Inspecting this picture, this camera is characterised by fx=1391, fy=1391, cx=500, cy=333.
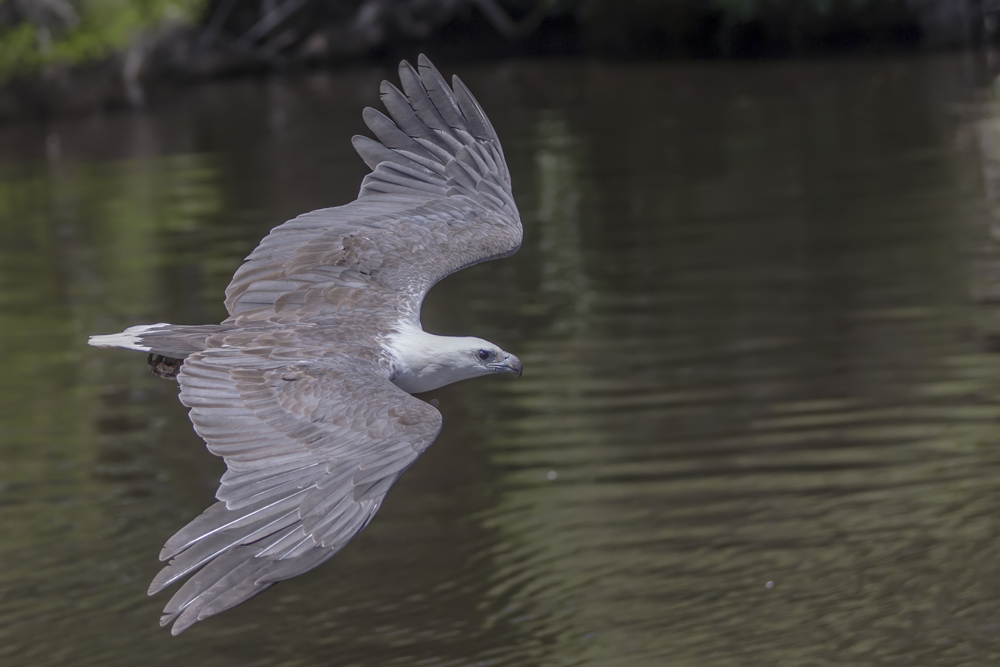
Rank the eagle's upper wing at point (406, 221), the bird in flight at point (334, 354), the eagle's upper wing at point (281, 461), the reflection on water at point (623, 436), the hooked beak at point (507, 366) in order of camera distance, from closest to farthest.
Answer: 1. the eagle's upper wing at point (281, 461)
2. the bird in flight at point (334, 354)
3. the hooked beak at point (507, 366)
4. the eagle's upper wing at point (406, 221)
5. the reflection on water at point (623, 436)

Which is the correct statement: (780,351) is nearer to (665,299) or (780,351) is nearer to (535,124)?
(665,299)

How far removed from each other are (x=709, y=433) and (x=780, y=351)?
5.70 ft

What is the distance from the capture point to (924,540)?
25.8 feet

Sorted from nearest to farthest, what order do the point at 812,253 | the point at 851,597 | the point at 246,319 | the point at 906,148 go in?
1. the point at 246,319
2. the point at 851,597
3. the point at 812,253
4. the point at 906,148

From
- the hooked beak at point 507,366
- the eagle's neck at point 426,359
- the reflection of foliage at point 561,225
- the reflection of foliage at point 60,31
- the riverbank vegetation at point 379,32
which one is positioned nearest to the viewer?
the eagle's neck at point 426,359

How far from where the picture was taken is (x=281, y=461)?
4863 millimetres

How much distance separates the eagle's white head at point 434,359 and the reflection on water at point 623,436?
1986 millimetres

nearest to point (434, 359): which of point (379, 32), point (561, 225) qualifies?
point (561, 225)

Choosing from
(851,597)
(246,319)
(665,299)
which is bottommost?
(851,597)

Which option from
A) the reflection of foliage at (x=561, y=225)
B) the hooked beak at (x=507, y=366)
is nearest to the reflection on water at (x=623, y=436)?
the reflection of foliage at (x=561, y=225)

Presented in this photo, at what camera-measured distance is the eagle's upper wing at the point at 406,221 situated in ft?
20.2

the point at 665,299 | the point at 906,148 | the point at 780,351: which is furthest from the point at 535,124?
the point at 780,351

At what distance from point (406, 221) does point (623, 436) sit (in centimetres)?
336

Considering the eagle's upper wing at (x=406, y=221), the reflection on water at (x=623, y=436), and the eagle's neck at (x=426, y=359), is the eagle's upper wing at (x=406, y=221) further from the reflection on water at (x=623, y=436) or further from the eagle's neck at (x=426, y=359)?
the reflection on water at (x=623, y=436)
